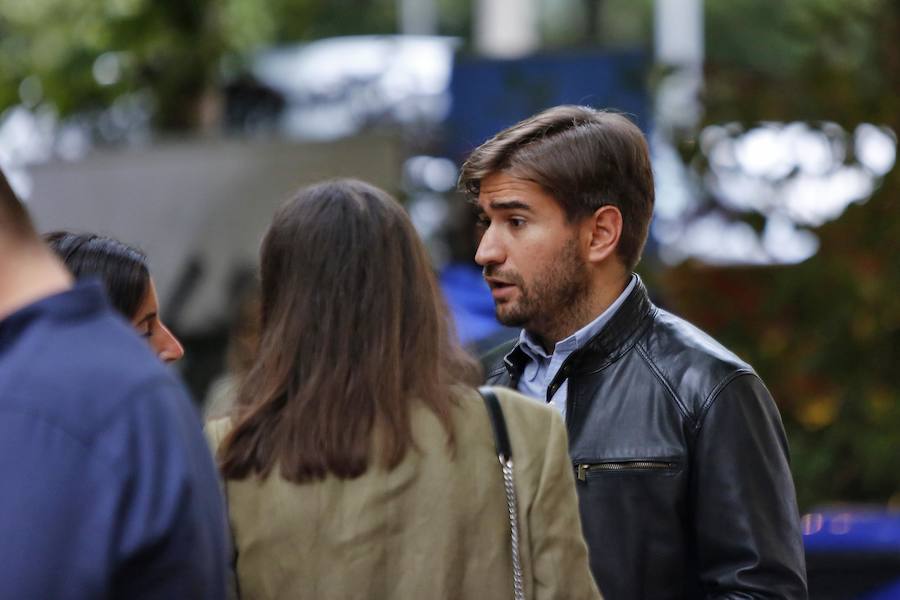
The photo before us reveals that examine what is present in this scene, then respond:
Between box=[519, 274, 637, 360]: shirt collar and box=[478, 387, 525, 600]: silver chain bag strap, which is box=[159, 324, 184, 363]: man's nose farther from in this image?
box=[478, 387, 525, 600]: silver chain bag strap

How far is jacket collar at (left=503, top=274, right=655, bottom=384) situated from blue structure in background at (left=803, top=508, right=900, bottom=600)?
2544mm

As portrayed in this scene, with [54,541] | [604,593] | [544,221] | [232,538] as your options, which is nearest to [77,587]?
[54,541]

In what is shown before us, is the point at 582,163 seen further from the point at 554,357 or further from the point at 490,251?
the point at 554,357

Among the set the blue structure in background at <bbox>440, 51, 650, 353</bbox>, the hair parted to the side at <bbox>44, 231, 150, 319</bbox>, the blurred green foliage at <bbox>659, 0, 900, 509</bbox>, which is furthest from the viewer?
the blue structure in background at <bbox>440, 51, 650, 353</bbox>

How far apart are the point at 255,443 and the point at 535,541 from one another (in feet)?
1.64

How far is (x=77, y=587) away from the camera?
1.79 m

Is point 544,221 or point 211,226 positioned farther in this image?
point 211,226

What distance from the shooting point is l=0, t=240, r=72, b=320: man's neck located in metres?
1.92

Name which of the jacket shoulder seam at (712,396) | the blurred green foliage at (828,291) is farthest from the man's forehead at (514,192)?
the blurred green foliage at (828,291)

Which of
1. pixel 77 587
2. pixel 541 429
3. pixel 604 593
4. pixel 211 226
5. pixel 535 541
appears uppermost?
pixel 77 587

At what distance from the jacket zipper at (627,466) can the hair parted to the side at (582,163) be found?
18.4 inches

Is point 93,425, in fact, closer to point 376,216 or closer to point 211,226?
point 376,216

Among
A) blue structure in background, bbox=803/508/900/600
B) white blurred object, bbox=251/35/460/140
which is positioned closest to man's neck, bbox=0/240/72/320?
blue structure in background, bbox=803/508/900/600

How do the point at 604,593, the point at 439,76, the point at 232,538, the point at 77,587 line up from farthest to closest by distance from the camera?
the point at 439,76
the point at 604,593
the point at 232,538
the point at 77,587
